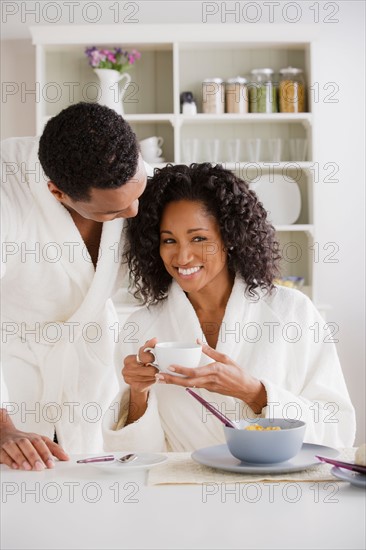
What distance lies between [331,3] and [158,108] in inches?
44.7

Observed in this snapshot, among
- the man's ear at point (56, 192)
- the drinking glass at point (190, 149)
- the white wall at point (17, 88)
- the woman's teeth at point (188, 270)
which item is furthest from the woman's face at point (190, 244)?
the white wall at point (17, 88)

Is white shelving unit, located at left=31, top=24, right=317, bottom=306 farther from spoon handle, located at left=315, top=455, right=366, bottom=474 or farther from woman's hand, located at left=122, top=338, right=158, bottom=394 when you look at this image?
spoon handle, located at left=315, top=455, right=366, bottom=474

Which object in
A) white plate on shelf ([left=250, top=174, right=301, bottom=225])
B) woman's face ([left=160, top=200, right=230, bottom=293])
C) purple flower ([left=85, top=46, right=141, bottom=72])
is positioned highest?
purple flower ([left=85, top=46, right=141, bottom=72])

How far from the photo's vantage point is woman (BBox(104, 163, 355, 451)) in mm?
1732

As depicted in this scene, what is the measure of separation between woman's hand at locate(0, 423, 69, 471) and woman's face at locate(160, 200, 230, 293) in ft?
1.99

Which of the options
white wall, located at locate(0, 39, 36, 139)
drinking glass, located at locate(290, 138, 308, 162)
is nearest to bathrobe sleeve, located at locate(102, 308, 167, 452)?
drinking glass, located at locate(290, 138, 308, 162)

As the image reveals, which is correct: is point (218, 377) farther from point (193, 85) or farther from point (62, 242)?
point (193, 85)

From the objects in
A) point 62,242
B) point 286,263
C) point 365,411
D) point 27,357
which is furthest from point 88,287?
point 365,411

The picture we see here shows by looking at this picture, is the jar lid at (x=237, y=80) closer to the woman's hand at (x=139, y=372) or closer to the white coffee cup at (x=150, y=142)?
the white coffee cup at (x=150, y=142)

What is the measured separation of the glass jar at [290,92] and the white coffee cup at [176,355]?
2869mm

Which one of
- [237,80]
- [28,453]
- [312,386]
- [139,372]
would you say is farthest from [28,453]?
[237,80]

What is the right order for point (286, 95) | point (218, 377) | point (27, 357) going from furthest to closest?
point (286, 95)
point (27, 357)
point (218, 377)

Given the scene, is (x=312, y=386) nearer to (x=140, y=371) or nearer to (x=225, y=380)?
(x=225, y=380)

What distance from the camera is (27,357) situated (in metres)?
2.19
